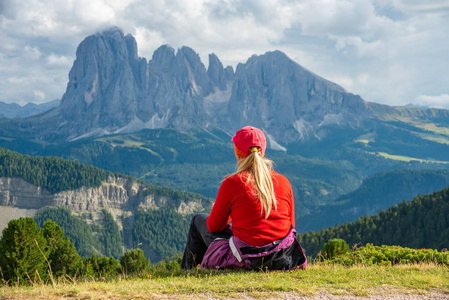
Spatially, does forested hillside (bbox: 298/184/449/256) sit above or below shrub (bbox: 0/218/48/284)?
below

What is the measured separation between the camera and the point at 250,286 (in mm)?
11586

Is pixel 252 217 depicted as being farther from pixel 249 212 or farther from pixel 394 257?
pixel 394 257

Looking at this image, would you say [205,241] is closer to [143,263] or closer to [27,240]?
[27,240]


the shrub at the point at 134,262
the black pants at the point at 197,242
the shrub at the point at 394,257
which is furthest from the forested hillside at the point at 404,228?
the black pants at the point at 197,242

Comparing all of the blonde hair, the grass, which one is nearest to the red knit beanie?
the blonde hair

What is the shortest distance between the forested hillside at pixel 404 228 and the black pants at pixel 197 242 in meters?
134

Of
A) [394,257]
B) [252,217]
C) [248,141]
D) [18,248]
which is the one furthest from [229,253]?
[18,248]

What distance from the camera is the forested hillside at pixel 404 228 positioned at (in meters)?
139

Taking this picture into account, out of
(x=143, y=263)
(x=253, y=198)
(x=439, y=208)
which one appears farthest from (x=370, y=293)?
(x=439, y=208)

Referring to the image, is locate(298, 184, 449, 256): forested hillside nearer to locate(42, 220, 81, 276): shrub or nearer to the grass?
locate(42, 220, 81, 276): shrub

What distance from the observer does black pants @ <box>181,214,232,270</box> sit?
14.0 meters

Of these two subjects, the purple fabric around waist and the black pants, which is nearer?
the purple fabric around waist

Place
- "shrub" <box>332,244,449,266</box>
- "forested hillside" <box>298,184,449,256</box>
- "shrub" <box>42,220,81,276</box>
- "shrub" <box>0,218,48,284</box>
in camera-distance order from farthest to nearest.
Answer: "forested hillside" <box>298,184,449,256</box> < "shrub" <box>42,220,81,276</box> < "shrub" <box>0,218,48,284</box> < "shrub" <box>332,244,449,266</box>

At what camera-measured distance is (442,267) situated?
648 inches
